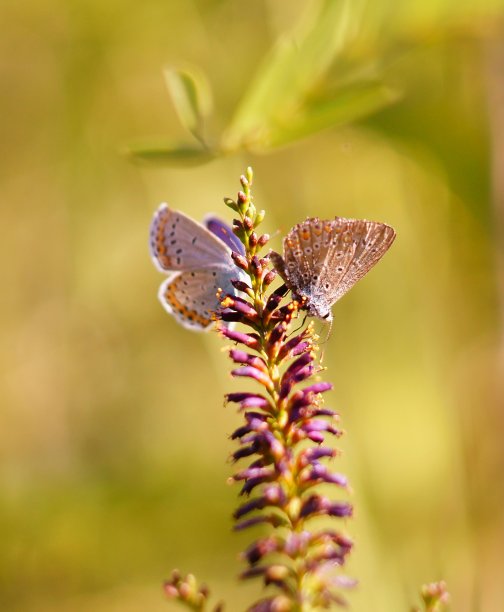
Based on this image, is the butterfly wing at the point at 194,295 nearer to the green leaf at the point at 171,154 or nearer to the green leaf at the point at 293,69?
the green leaf at the point at 171,154

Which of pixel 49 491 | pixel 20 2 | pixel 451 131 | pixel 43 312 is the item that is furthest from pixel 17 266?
pixel 451 131

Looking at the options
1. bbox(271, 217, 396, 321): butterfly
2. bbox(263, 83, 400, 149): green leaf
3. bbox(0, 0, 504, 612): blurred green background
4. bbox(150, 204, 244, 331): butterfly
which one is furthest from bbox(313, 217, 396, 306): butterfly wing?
bbox(0, 0, 504, 612): blurred green background

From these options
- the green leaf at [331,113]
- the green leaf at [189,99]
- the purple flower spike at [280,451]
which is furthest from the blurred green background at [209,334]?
the purple flower spike at [280,451]

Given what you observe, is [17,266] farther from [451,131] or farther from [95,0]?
[451,131]

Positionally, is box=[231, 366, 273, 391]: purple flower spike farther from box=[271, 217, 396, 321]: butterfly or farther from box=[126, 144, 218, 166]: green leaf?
box=[126, 144, 218, 166]: green leaf

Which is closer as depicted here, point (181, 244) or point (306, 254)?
point (306, 254)

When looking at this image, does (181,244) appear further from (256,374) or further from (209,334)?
(209,334)

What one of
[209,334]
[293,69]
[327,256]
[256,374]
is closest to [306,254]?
[327,256]
